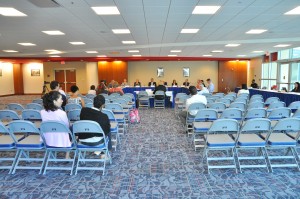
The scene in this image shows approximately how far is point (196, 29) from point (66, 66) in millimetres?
16320

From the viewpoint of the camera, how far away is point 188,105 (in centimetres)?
621

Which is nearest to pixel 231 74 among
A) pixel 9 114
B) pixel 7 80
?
pixel 9 114

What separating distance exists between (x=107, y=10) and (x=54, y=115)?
2.99 m

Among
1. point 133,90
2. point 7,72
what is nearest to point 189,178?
point 133,90

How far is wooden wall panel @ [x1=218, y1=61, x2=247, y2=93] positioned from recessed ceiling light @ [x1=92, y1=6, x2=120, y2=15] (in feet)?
55.8

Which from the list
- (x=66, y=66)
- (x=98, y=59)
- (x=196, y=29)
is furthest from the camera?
(x=66, y=66)

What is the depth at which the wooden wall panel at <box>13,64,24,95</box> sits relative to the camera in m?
21.0

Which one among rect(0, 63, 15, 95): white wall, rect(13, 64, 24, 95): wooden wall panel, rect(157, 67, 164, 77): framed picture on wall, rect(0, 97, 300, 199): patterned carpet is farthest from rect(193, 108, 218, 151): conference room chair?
rect(13, 64, 24, 95): wooden wall panel

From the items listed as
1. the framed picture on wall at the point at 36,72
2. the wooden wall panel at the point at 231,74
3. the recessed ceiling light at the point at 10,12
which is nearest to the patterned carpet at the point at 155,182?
the recessed ceiling light at the point at 10,12

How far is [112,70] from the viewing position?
66.5 ft

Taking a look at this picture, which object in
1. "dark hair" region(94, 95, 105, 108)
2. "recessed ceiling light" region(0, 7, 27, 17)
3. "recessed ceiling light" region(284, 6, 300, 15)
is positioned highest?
"recessed ceiling light" region(284, 6, 300, 15)

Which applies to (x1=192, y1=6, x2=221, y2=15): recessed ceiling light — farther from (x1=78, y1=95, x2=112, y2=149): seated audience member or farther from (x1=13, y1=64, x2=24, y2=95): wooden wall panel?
(x1=13, y1=64, x2=24, y2=95): wooden wall panel

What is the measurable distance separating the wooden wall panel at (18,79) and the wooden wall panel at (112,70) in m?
7.66

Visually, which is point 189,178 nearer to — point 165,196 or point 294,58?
point 165,196
